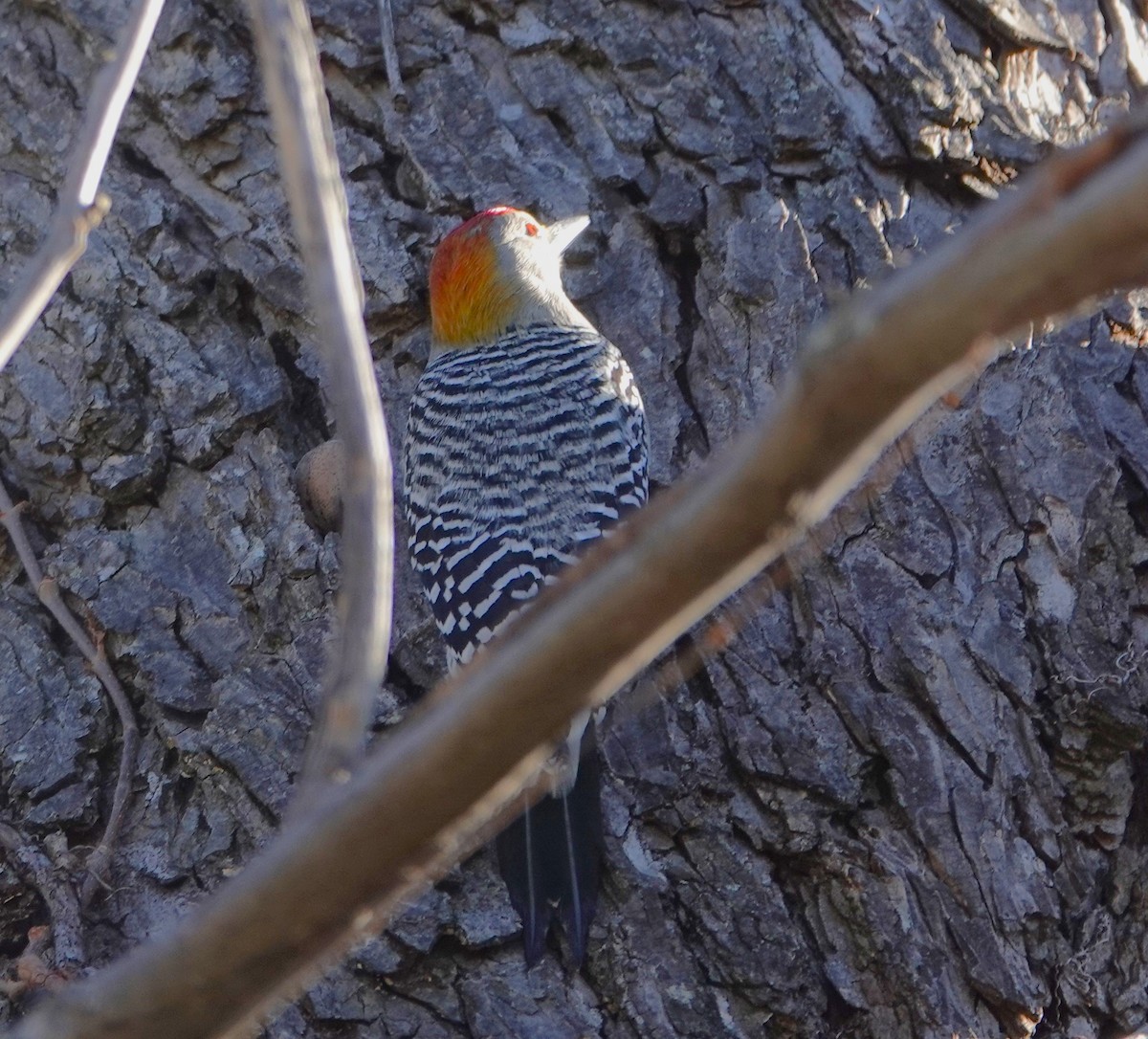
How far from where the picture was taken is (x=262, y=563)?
11.3 ft

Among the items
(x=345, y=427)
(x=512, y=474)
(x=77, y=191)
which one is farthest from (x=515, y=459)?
(x=345, y=427)

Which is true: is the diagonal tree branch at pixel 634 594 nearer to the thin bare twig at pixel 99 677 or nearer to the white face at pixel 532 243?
the thin bare twig at pixel 99 677

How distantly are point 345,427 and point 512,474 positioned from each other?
2.52 meters

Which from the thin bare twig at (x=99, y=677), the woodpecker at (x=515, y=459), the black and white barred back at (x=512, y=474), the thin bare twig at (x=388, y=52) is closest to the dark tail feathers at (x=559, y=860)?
the woodpecker at (x=515, y=459)

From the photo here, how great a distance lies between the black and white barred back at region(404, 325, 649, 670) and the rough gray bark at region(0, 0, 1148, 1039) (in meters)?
0.14

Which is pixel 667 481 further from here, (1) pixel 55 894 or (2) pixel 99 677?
(1) pixel 55 894

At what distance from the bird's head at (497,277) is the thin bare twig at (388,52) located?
1.38ft

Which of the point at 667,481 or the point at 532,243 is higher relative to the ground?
the point at 532,243

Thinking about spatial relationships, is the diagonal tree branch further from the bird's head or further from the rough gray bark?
the bird's head

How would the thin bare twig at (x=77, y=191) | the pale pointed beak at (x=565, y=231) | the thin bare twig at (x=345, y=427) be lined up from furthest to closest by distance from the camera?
the pale pointed beak at (x=565, y=231)
the thin bare twig at (x=77, y=191)
the thin bare twig at (x=345, y=427)

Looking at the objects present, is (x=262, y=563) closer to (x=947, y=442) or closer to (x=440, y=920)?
(x=440, y=920)

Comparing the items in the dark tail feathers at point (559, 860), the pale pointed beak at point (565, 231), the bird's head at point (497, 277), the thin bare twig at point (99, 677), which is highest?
the pale pointed beak at point (565, 231)

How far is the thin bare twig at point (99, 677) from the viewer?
312 cm

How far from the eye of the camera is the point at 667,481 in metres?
3.57
